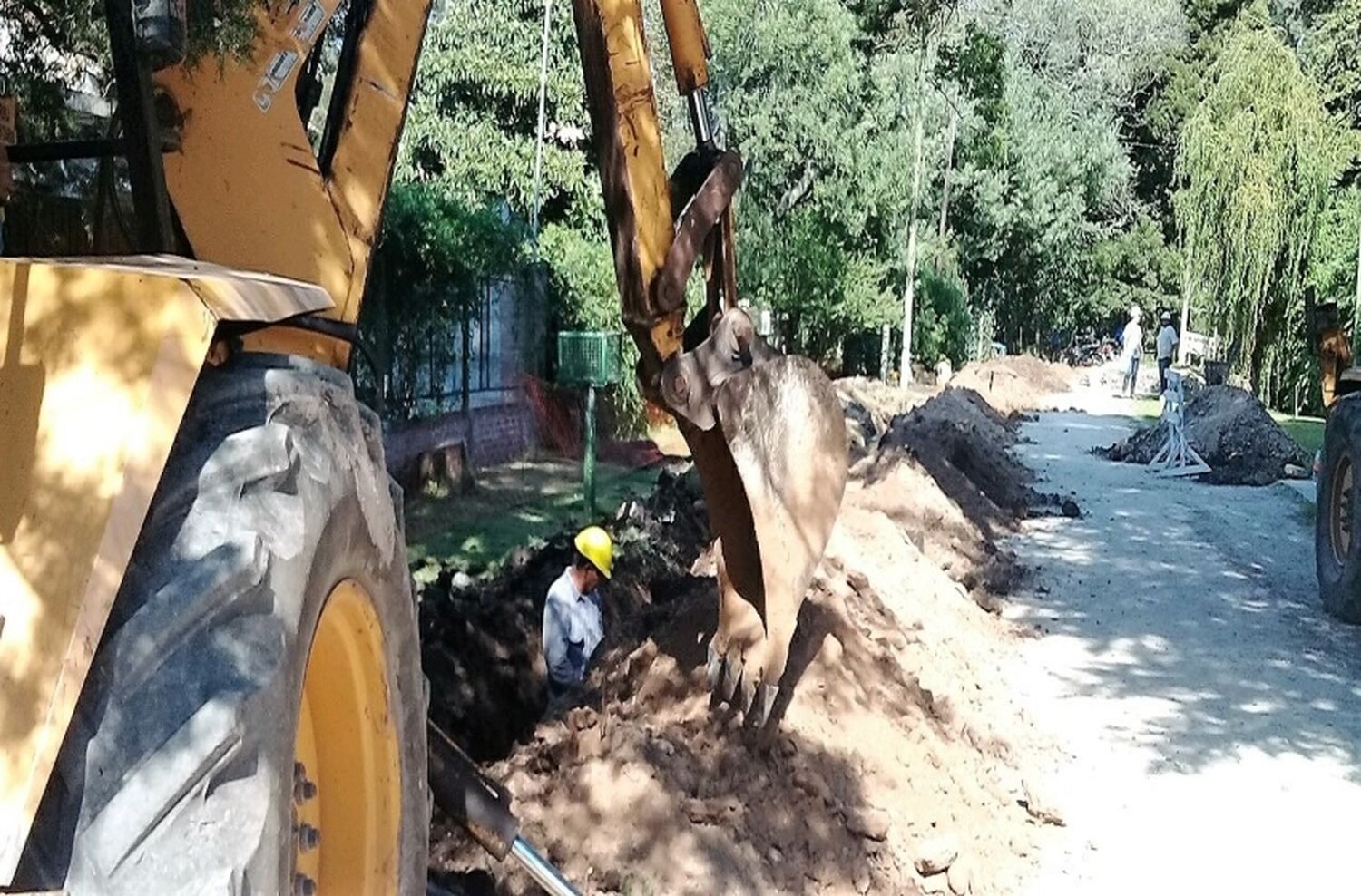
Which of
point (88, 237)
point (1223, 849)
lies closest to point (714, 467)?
point (88, 237)

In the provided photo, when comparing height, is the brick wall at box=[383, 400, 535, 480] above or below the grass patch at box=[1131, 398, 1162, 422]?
above

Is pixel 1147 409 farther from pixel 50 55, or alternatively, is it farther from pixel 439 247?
pixel 50 55

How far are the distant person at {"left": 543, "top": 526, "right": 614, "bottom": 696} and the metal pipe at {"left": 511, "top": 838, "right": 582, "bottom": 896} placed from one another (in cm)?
269

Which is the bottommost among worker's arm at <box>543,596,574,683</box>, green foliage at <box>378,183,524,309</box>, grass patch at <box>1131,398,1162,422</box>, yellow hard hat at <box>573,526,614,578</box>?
grass patch at <box>1131,398,1162,422</box>

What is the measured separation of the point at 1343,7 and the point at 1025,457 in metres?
21.0

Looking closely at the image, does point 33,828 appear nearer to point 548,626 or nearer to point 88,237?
point 88,237

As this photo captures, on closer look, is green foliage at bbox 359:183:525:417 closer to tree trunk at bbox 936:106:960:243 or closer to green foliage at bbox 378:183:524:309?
green foliage at bbox 378:183:524:309

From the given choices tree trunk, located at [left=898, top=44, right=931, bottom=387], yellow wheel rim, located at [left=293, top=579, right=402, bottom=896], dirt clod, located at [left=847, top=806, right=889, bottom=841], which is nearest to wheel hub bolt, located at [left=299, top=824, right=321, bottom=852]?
yellow wheel rim, located at [left=293, top=579, right=402, bottom=896]

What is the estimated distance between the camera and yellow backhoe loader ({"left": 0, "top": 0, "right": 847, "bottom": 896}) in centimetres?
182

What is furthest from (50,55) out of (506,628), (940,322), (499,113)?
(940,322)

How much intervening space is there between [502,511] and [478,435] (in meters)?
1.13

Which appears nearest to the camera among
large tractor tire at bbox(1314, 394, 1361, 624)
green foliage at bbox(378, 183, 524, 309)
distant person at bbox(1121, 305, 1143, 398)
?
large tractor tire at bbox(1314, 394, 1361, 624)

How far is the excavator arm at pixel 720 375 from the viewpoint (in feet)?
15.6

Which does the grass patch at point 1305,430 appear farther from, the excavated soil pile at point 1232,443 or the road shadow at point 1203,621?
the road shadow at point 1203,621
